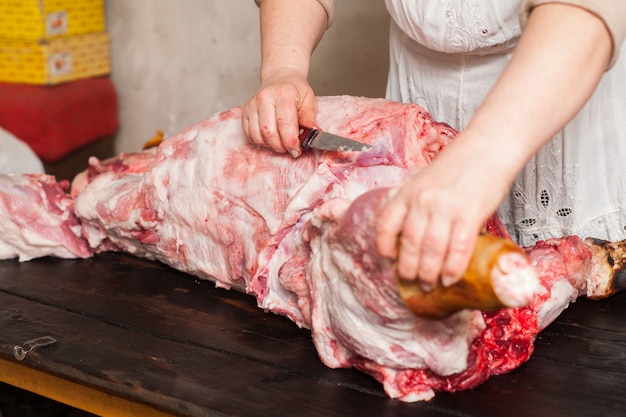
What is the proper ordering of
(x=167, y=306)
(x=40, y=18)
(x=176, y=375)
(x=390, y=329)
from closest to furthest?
(x=390, y=329) → (x=176, y=375) → (x=167, y=306) → (x=40, y=18)

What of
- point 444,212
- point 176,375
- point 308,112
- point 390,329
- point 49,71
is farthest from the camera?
point 49,71

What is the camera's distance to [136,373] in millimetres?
1601

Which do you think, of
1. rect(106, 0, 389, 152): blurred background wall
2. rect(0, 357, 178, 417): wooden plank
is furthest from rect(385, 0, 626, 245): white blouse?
rect(106, 0, 389, 152): blurred background wall

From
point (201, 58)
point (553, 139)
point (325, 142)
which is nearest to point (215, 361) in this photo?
point (325, 142)

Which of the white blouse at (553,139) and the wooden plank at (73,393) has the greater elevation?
the white blouse at (553,139)

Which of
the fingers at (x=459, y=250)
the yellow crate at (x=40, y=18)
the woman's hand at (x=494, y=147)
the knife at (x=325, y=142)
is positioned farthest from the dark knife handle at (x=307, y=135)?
the yellow crate at (x=40, y=18)

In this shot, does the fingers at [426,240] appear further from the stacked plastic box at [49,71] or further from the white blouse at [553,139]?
the stacked plastic box at [49,71]

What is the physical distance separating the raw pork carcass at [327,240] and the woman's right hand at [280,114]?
0.16ft

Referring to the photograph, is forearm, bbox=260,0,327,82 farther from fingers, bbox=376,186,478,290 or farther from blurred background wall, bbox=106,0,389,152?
blurred background wall, bbox=106,0,389,152

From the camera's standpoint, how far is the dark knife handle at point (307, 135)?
175 centimetres

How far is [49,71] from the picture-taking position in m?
3.66

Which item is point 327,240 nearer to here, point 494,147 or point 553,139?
point 494,147

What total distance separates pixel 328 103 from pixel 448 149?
2.22 ft

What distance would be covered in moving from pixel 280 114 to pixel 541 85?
0.63 metres
